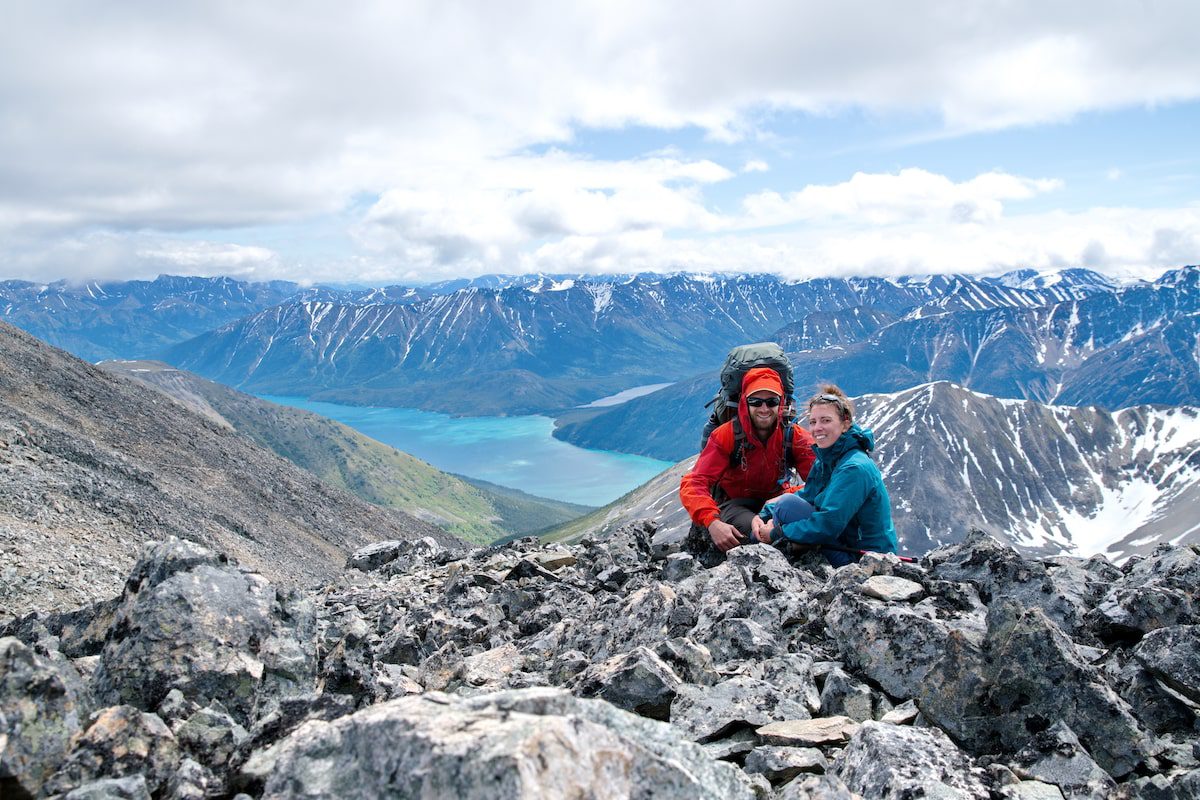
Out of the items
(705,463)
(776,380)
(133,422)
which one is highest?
(776,380)

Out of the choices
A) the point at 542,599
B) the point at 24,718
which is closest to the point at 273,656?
the point at 24,718

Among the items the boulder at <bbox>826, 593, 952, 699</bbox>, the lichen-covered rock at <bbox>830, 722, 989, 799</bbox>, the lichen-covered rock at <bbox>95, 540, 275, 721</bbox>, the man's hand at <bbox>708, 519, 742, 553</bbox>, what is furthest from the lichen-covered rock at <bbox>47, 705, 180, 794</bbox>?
the man's hand at <bbox>708, 519, 742, 553</bbox>

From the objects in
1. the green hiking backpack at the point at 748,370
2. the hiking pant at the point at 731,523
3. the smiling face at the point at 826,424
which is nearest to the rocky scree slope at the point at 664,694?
the hiking pant at the point at 731,523

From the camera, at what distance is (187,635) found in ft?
24.1

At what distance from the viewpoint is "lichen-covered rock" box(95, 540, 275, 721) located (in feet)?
23.0

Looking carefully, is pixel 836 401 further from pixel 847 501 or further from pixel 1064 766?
pixel 1064 766

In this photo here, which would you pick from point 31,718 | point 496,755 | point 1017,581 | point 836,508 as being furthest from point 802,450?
point 31,718

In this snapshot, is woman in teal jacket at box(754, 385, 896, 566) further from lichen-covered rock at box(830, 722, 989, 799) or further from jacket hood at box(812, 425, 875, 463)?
lichen-covered rock at box(830, 722, 989, 799)

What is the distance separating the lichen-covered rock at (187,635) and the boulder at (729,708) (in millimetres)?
4338

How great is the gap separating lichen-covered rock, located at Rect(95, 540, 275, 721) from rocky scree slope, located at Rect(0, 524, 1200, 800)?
0.02 m

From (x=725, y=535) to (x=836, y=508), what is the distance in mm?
2264

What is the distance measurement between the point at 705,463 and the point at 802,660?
15.3ft

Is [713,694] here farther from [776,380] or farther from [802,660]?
[776,380]

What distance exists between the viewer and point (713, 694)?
8039 millimetres
